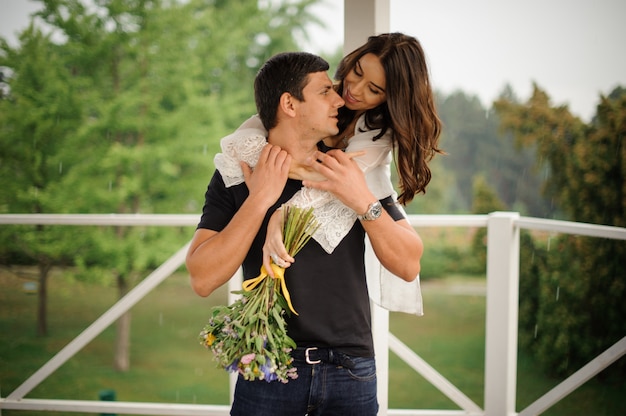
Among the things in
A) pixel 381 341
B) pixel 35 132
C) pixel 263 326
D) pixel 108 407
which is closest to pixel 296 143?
pixel 263 326

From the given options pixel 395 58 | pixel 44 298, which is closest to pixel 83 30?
pixel 44 298

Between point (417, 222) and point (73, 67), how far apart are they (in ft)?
20.9

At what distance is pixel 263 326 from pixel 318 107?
→ 49 centimetres

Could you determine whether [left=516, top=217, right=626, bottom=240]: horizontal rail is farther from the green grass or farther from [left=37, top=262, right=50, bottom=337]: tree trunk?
[left=37, top=262, right=50, bottom=337]: tree trunk

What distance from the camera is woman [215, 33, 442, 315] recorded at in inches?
56.6

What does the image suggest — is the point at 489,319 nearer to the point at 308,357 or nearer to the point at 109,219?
the point at 308,357

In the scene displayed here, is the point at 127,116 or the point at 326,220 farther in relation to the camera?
the point at 127,116

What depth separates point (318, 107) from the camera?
139 cm

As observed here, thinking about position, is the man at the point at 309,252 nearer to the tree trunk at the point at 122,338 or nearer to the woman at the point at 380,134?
the woman at the point at 380,134

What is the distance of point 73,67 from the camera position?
775cm

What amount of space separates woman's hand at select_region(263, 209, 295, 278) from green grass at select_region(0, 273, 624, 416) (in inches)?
271

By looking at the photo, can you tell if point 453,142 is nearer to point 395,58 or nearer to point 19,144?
point 19,144

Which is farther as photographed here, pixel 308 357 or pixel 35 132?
pixel 35 132

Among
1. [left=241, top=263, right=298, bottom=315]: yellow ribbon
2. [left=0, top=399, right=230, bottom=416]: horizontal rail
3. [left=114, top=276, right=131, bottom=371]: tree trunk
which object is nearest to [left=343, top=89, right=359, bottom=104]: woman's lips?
[left=241, top=263, right=298, bottom=315]: yellow ribbon
